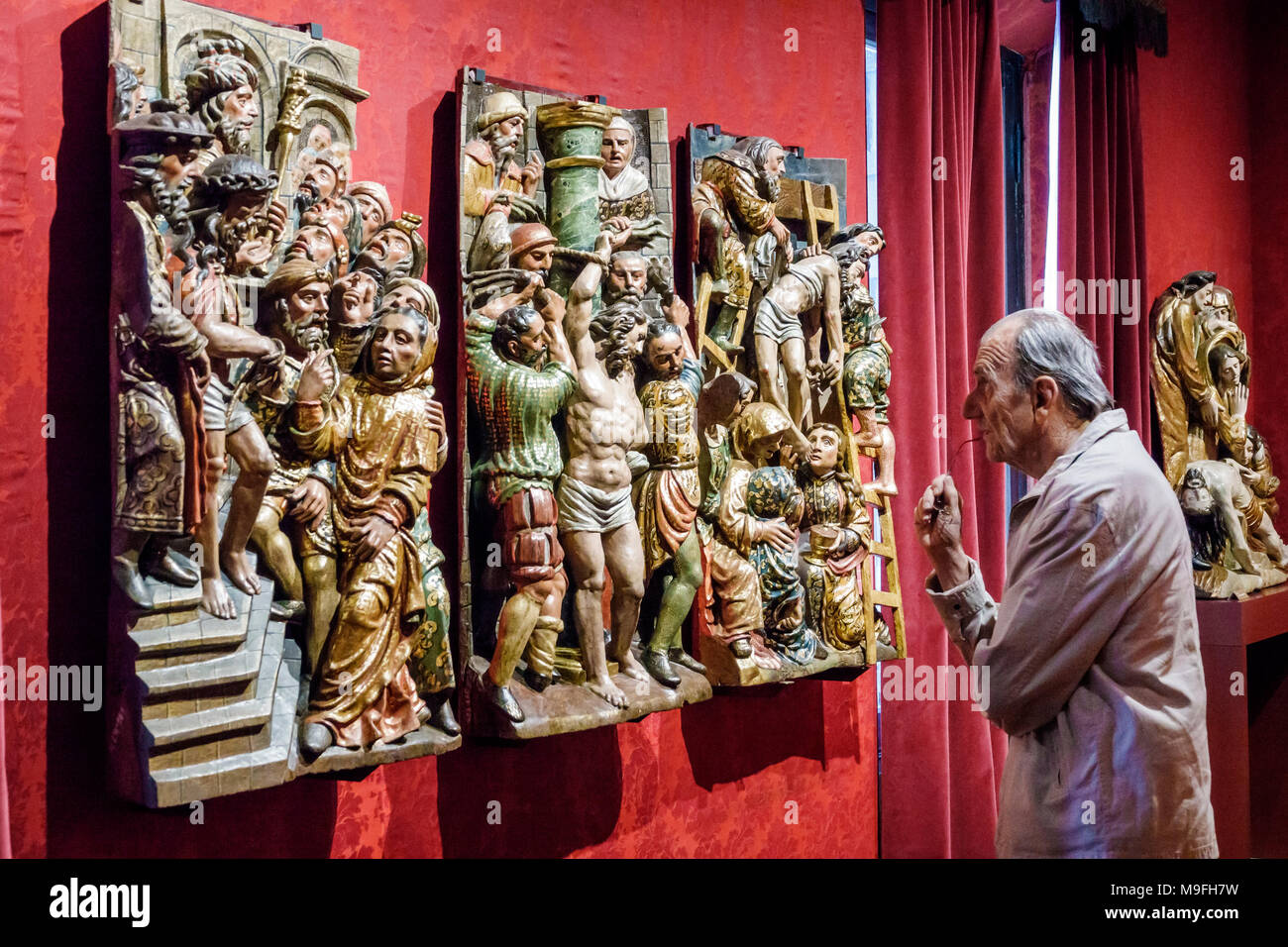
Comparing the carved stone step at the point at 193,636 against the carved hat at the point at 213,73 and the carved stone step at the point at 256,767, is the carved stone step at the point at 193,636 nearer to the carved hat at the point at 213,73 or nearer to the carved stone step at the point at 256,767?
the carved stone step at the point at 256,767

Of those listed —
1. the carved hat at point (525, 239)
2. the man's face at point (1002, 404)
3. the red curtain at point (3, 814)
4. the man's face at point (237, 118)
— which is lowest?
the red curtain at point (3, 814)

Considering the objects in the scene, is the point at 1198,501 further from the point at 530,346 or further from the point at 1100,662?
the point at 530,346

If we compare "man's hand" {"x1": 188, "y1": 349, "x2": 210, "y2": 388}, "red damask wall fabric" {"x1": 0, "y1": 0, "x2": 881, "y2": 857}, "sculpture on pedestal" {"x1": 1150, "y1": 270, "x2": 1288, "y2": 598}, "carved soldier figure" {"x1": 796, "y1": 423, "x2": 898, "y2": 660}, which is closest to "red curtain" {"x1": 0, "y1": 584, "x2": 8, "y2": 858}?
"red damask wall fabric" {"x1": 0, "y1": 0, "x2": 881, "y2": 857}

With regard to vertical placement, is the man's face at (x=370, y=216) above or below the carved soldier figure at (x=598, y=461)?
above

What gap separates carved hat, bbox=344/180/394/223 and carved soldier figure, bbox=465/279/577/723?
0.28m

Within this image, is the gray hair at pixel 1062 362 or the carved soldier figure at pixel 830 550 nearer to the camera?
the gray hair at pixel 1062 362

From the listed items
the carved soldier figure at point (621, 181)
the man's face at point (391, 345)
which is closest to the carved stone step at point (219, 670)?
the man's face at point (391, 345)

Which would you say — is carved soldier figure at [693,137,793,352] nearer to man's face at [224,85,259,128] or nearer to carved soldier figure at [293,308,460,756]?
carved soldier figure at [293,308,460,756]

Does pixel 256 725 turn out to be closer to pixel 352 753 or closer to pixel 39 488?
pixel 352 753

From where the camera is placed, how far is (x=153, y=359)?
1.95 metres

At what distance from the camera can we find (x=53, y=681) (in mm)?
2049

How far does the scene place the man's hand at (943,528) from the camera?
83.3 inches

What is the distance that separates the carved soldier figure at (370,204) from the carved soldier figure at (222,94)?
0.25 m

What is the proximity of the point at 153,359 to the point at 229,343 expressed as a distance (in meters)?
0.13
